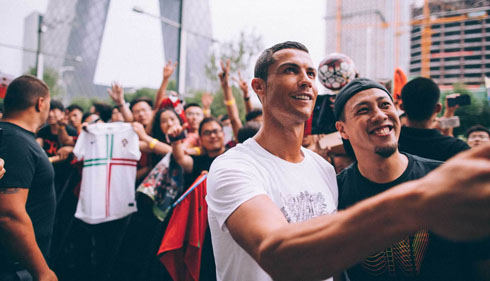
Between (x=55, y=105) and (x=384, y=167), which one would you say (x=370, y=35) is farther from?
(x=384, y=167)

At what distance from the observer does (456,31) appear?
110m

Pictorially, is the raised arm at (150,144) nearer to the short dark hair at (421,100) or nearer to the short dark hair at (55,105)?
the short dark hair at (55,105)

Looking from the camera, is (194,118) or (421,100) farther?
(194,118)

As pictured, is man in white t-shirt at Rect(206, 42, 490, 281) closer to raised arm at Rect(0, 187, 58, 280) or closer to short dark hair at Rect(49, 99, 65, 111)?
raised arm at Rect(0, 187, 58, 280)

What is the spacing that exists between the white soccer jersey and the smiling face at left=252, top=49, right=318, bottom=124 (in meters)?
2.72

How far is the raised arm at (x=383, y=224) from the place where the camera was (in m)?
0.65

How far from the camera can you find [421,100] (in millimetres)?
3025

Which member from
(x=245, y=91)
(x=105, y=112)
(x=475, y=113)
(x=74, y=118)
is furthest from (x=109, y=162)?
(x=475, y=113)

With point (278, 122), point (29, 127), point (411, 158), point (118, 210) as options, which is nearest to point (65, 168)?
point (118, 210)

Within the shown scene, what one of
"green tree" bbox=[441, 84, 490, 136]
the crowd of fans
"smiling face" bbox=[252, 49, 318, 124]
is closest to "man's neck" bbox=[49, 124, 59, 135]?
the crowd of fans

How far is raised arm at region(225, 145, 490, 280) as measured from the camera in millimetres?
648

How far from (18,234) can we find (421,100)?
329 cm

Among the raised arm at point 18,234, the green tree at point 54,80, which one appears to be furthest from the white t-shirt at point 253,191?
the green tree at point 54,80

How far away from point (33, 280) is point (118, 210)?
1.70 m
